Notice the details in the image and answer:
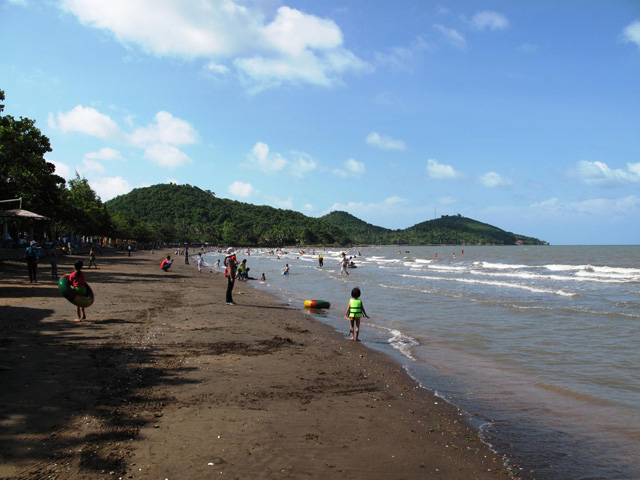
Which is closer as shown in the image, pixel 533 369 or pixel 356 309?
pixel 533 369

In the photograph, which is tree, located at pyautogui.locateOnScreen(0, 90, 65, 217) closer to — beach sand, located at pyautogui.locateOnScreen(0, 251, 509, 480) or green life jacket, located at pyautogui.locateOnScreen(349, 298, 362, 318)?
beach sand, located at pyautogui.locateOnScreen(0, 251, 509, 480)

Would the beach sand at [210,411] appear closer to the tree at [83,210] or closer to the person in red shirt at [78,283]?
the person in red shirt at [78,283]

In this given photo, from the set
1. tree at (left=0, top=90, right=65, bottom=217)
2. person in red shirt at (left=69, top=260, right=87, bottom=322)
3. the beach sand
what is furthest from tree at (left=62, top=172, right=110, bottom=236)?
the beach sand

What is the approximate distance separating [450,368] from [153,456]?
608cm

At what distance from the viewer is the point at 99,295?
14.6 metres

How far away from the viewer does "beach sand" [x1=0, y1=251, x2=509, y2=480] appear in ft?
12.5

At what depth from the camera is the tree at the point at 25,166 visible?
24734mm

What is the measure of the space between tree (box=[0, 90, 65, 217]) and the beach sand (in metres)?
20.4

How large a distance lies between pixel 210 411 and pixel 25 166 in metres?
28.3

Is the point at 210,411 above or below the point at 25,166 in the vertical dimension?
below

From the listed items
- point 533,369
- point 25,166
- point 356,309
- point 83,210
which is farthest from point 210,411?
point 83,210

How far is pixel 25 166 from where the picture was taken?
26219 mm

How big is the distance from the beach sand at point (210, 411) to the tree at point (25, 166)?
2037 centimetres

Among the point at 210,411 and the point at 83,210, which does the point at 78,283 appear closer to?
the point at 210,411
